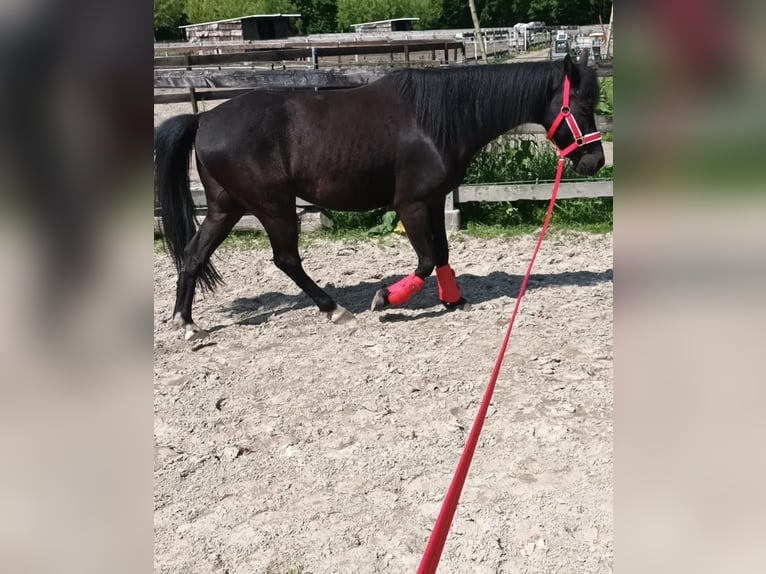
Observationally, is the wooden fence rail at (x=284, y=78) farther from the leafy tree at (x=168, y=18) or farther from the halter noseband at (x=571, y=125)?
the leafy tree at (x=168, y=18)

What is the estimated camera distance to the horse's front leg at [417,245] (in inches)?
188

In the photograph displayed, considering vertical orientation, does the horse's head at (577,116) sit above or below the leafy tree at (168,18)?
below

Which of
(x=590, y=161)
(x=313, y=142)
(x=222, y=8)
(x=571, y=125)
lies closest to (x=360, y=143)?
(x=313, y=142)

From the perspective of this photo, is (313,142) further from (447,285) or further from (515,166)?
(515,166)

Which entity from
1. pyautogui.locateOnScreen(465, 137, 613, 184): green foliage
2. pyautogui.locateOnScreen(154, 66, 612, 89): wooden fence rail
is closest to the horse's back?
pyautogui.locateOnScreen(154, 66, 612, 89): wooden fence rail

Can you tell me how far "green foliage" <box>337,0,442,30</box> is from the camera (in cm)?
5544

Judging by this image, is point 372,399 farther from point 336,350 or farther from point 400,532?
point 400,532

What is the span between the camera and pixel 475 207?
7.25m

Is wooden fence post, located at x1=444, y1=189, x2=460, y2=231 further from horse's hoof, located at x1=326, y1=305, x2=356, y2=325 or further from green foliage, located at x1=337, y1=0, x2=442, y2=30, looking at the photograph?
green foliage, located at x1=337, y1=0, x2=442, y2=30

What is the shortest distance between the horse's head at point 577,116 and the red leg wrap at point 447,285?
1.14 meters

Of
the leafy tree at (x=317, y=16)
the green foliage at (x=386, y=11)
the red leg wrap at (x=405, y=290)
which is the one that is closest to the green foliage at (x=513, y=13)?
the green foliage at (x=386, y=11)
